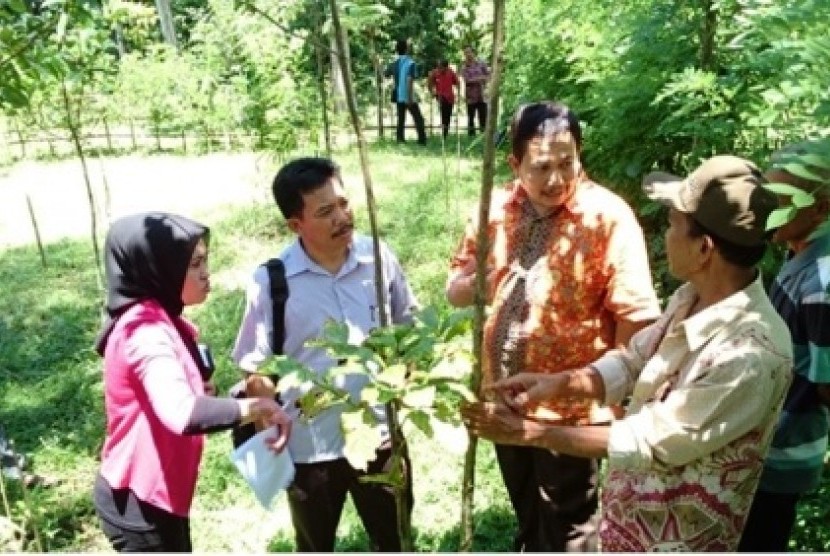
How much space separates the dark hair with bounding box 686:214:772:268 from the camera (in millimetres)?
1701

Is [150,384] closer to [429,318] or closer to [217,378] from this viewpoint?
[429,318]

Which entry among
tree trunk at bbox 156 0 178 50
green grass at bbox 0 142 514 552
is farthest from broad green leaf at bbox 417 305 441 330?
tree trunk at bbox 156 0 178 50

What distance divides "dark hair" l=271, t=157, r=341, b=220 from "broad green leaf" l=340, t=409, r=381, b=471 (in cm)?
114

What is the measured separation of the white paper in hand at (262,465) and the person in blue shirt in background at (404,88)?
476 inches

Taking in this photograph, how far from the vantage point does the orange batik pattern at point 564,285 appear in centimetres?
238

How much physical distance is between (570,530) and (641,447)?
3.49 ft

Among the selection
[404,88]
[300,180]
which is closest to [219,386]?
[300,180]

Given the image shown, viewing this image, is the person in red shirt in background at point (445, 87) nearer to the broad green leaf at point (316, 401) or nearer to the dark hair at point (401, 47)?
the dark hair at point (401, 47)

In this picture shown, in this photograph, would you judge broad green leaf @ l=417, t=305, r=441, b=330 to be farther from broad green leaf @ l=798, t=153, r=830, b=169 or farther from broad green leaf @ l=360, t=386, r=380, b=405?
broad green leaf @ l=798, t=153, r=830, b=169

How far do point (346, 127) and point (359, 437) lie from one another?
9.85 meters

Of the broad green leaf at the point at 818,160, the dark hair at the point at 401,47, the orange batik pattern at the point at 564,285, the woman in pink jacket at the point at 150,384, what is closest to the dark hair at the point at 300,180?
the woman in pink jacket at the point at 150,384

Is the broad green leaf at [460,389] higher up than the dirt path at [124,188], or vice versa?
the broad green leaf at [460,389]

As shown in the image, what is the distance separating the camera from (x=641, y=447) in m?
1.73

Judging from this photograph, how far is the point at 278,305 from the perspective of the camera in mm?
2445
